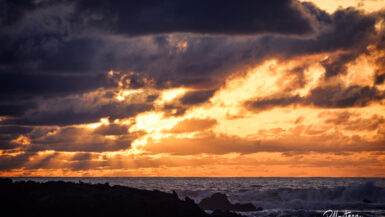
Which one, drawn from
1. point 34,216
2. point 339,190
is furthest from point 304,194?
point 34,216

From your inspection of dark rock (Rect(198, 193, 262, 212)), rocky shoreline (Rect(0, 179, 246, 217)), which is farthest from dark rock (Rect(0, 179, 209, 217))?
dark rock (Rect(198, 193, 262, 212))

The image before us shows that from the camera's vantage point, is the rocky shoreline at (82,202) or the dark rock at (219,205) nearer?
the rocky shoreline at (82,202)

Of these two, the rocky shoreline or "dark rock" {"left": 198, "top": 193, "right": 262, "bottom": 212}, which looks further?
"dark rock" {"left": 198, "top": 193, "right": 262, "bottom": 212}

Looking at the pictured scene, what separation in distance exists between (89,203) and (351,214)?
35035 mm

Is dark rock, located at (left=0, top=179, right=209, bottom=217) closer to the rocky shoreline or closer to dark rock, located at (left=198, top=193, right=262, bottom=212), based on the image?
the rocky shoreline

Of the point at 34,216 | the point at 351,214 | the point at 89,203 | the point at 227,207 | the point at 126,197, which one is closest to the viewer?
the point at 34,216

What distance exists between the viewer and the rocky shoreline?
1199 inches

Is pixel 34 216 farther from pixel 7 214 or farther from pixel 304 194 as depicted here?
pixel 304 194

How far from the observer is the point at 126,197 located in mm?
33938

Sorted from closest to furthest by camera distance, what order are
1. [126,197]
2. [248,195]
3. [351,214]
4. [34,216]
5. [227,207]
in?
1. [34,216]
2. [126,197]
3. [351,214]
4. [227,207]
5. [248,195]

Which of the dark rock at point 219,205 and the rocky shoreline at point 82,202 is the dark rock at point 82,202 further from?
the dark rock at point 219,205

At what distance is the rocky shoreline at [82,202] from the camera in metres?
30.5

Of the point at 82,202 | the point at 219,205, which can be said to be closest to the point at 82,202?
the point at 82,202

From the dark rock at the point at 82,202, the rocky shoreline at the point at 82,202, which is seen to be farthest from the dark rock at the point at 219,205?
the dark rock at the point at 82,202
